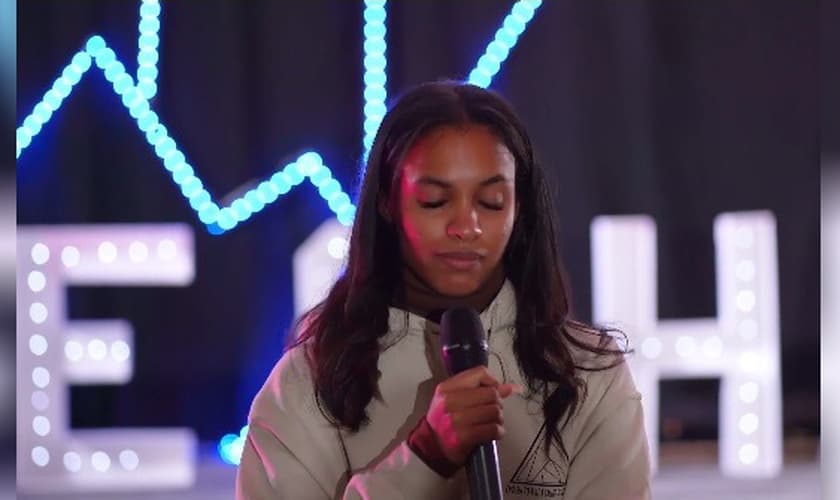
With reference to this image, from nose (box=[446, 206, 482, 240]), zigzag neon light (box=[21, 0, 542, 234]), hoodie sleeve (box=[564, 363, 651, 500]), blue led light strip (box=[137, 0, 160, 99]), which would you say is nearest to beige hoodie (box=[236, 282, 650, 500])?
hoodie sleeve (box=[564, 363, 651, 500])

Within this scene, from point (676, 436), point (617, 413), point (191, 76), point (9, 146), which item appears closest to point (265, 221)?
point (191, 76)

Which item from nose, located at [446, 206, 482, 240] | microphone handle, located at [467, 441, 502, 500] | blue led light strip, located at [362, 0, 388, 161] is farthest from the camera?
blue led light strip, located at [362, 0, 388, 161]

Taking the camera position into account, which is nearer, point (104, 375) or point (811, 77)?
point (104, 375)

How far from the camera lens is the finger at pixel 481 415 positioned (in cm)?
94

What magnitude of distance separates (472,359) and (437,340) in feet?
0.67

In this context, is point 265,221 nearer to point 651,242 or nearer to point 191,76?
point 191,76

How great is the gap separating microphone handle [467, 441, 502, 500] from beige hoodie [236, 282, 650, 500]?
0.51 feet

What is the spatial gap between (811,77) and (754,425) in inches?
28.4

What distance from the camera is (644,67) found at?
2471 mm

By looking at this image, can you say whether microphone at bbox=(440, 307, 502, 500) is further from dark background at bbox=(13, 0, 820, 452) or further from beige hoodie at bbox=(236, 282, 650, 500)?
dark background at bbox=(13, 0, 820, 452)

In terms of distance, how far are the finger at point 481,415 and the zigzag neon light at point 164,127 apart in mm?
1421

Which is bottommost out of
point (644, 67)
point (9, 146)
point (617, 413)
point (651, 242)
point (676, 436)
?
point (676, 436)

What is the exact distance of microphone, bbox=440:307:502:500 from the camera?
3.03 feet

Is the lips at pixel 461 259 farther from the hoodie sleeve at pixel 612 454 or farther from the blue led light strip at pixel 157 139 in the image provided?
the blue led light strip at pixel 157 139
